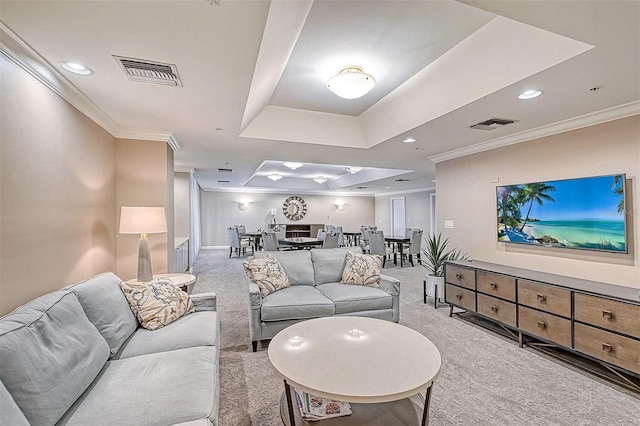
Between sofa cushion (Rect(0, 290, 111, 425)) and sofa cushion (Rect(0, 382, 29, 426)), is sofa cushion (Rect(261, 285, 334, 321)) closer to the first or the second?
sofa cushion (Rect(0, 290, 111, 425))

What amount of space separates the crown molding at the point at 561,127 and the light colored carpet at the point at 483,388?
94.6 inches

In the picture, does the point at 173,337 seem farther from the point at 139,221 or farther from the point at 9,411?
the point at 139,221

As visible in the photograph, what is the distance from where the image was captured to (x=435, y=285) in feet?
14.5

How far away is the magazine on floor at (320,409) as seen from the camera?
1.60 metres

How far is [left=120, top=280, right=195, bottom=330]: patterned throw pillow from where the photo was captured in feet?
7.52

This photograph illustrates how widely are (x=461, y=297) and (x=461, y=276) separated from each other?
273mm

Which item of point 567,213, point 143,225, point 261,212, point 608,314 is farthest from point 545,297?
point 261,212

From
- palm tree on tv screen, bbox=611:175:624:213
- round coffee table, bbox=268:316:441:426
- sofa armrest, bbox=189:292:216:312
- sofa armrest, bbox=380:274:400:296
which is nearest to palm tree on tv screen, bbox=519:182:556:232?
palm tree on tv screen, bbox=611:175:624:213

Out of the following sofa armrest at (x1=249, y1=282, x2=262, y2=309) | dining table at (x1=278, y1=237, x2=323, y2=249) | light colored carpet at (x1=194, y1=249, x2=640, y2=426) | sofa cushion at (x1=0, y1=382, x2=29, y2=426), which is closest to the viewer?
sofa cushion at (x1=0, y1=382, x2=29, y2=426)

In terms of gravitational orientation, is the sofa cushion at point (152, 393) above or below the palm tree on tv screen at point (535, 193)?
below

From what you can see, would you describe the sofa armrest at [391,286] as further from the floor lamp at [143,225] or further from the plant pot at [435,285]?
the floor lamp at [143,225]

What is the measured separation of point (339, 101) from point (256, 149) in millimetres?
1632

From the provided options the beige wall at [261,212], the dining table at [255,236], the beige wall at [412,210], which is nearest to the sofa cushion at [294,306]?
the dining table at [255,236]

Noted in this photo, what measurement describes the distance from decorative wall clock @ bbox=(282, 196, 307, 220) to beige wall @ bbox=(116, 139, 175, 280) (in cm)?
864
